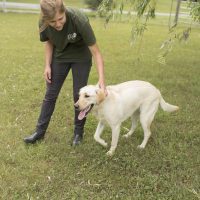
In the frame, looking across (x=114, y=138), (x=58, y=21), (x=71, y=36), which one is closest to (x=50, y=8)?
(x=58, y=21)

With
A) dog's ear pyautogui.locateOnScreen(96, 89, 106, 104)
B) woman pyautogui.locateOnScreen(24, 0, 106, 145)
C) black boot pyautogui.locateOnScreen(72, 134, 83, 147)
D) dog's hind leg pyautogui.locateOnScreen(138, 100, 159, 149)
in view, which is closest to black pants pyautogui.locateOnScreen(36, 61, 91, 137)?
woman pyautogui.locateOnScreen(24, 0, 106, 145)

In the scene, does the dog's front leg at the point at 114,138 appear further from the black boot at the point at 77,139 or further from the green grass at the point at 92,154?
the black boot at the point at 77,139

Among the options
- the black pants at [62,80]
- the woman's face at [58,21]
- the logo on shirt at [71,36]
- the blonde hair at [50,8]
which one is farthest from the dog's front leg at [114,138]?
the blonde hair at [50,8]

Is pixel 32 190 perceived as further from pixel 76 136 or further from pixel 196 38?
pixel 196 38

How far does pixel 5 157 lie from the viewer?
Result: 5555 mm

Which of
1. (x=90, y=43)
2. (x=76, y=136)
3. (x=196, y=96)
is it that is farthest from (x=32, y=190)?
(x=196, y=96)

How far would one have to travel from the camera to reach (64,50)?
552 cm

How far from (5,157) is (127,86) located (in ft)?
5.97

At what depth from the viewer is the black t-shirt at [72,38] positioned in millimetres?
5195

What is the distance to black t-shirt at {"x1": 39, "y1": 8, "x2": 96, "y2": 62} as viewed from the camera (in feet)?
17.0

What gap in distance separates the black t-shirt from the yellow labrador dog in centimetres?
53

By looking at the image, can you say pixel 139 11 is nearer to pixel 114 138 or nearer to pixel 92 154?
pixel 114 138

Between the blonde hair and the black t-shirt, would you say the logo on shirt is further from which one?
the blonde hair

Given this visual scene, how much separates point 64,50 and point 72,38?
0.28m
